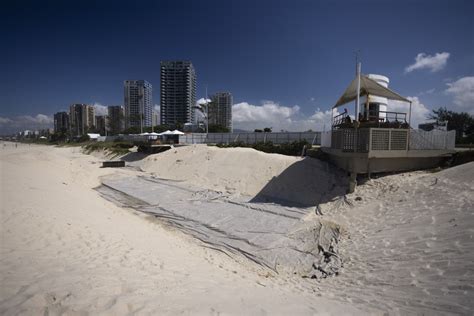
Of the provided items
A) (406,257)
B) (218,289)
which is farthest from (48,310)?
(406,257)

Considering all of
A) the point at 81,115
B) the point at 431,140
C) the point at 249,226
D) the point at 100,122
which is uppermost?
the point at 81,115

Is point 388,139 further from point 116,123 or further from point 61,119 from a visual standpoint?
point 61,119

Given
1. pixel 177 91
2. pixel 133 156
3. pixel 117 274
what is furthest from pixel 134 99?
pixel 117 274

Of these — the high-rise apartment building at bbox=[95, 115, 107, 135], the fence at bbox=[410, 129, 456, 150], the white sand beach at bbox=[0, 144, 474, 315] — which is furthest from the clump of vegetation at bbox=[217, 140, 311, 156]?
the high-rise apartment building at bbox=[95, 115, 107, 135]

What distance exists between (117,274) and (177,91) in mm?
82472

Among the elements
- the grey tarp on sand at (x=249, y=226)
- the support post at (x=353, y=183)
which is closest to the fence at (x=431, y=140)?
the support post at (x=353, y=183)

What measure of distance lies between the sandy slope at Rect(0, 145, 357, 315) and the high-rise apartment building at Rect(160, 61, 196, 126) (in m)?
74.8

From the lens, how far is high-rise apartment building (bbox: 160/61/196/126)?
79.0 meters

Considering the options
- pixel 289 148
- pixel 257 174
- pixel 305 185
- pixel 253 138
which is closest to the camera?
pixel 305 185

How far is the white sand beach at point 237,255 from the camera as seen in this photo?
4.28 metres

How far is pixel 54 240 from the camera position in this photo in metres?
6.70

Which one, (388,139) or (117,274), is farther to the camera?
(388,139)

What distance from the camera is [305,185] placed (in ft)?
45.8

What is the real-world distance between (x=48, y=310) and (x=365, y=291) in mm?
6039
